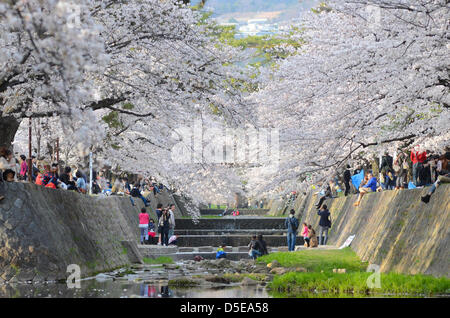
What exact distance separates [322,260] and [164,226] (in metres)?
10.7

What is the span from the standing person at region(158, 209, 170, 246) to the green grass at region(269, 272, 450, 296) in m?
14.9

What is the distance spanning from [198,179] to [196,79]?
2329 centimetres

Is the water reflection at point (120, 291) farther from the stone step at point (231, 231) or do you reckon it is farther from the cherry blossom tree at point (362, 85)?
the stone step at point (231, 231)

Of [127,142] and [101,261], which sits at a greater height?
[127,142]

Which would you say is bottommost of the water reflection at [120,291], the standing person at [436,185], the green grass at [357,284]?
the water reflection at [120,291]

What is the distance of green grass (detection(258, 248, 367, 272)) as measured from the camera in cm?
2016

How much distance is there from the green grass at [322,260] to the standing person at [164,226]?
7016 mm

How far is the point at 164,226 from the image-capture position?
3077cm

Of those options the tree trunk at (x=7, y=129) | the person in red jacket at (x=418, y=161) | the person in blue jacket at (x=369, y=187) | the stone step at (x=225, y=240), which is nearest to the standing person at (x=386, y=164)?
the person in blue jacket at (x=369, y=187)

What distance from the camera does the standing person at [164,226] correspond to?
1201 inches

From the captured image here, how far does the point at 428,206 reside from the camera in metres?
16.4

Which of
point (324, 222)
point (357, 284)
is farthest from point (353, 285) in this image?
point (324, 222)

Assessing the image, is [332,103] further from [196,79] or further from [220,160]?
[220,160]

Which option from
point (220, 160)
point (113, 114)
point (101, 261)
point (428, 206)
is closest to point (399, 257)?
point (428, 206)
